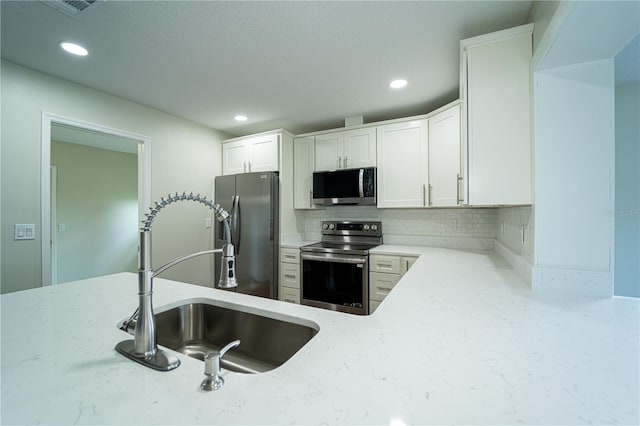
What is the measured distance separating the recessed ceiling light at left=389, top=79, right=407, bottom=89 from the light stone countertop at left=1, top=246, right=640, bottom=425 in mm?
1880

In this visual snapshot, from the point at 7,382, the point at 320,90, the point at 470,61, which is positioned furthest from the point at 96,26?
the point at 470,61

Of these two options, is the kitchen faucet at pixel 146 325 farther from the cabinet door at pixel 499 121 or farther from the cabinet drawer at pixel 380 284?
the cabinet drawer at pixel 380 284

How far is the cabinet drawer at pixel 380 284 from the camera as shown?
2475mm

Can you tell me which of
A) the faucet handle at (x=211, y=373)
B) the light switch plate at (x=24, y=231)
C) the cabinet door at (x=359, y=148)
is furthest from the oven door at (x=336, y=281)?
the light switch plate at (x=24, y=231)

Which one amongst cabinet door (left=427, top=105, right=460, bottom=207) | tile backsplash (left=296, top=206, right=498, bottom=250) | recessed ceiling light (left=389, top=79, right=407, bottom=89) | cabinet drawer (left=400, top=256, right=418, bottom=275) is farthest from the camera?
tile backsplash (left=296, top=206, right=498, bottom=250)

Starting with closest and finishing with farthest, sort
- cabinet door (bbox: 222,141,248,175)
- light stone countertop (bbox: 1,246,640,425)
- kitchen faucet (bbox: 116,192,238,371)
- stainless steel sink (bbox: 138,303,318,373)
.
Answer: light stone countertop (bbox: 1,246,640,425)
kitchen faucet (bbox: 116,192,238,371)
stainless steel sink (bbox: 138,303,318,373)
cabinet door (bbox: 222,141,248,175)

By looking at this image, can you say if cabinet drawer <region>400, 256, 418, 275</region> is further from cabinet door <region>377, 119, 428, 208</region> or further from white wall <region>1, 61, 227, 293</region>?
white wall <region>1, 61, 227, 293</region>

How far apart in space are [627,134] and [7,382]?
3.47m

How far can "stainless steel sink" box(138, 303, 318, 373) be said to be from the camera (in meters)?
0.96

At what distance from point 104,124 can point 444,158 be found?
3221 mm

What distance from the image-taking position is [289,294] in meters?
2.94

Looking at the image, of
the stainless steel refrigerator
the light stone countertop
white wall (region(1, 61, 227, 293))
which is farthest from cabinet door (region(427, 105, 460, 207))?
white wall (region(1, 61, 227, 293))

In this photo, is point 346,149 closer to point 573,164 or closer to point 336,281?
point 336,281

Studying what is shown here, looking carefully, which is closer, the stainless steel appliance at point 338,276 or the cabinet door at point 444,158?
the cabinet door at point 444,158
